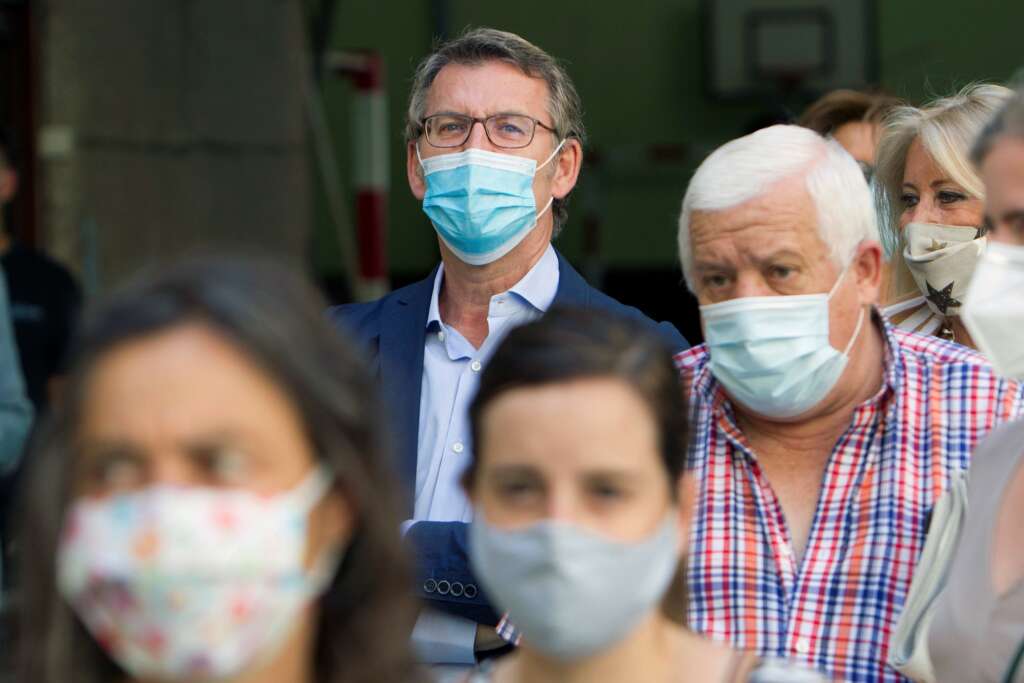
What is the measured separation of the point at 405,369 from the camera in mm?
3498

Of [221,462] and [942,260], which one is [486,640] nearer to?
[942,260]

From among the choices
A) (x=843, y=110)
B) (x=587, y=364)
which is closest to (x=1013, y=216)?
(x=587, y=364)

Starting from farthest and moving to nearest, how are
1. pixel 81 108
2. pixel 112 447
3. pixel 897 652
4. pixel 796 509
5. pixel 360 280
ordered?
pixel 360 280 → pixel 81 108 → pixel 796 509 → pixel 897 652 → pixel 112 447

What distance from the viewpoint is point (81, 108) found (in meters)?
9.33

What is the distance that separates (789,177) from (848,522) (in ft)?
1.92

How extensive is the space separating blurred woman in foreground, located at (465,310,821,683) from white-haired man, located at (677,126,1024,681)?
0.54m

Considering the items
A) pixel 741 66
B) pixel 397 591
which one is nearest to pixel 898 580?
pixel 397 591

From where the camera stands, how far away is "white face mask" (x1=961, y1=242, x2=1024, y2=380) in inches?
101

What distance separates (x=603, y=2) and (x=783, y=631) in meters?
11.6

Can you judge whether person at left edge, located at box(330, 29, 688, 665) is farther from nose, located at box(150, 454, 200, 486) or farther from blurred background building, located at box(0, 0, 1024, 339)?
nose, located at box(150, 454, 200, 486)

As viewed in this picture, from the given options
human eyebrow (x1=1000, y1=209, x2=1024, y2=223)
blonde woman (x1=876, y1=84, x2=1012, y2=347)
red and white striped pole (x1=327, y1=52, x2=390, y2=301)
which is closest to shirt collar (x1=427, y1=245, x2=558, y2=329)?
blonde woman (x1=876, y1=84, x2=1012, y2=347)

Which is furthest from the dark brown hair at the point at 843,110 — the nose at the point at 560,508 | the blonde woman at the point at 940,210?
the nose at the point at 560,508

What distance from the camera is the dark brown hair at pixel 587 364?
2209mm

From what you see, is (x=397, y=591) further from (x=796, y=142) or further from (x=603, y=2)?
(x=603, y=2)
